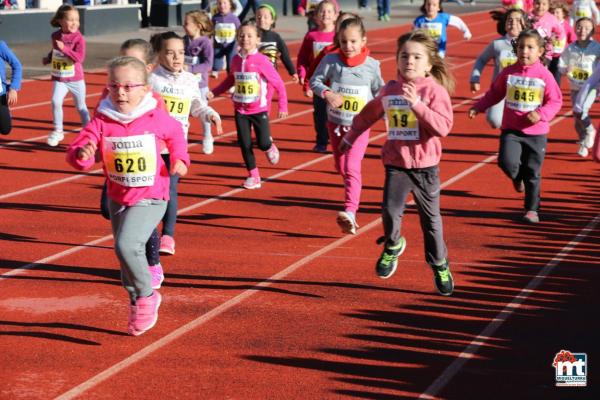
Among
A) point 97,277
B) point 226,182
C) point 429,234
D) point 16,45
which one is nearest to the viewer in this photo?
point 429,234

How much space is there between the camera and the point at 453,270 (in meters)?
9.21

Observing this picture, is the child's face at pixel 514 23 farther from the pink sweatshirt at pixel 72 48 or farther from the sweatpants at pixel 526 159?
the pink sweatshirt at pixel 72 48

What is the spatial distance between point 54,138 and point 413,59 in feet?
26.5

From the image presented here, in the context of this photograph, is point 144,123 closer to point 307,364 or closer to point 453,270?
point 307,364

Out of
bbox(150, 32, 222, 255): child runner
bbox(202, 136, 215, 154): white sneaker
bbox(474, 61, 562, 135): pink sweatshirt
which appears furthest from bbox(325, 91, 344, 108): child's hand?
bbox(202, 136, 215, 154): white sneaker

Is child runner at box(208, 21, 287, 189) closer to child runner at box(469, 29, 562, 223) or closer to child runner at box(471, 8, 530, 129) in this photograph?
child runner at box(471, 8, 530, 129)

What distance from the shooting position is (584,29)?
1469 cm

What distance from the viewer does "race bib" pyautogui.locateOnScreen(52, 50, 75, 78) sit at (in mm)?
15242

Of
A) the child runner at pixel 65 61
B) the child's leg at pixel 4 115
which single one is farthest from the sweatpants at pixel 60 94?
the child's leg at pixel 4 115

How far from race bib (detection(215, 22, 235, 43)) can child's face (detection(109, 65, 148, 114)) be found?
13.7m

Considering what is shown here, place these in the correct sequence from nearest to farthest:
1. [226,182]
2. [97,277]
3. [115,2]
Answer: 1. [97,277]
2. [226,182]
3. [115,2]

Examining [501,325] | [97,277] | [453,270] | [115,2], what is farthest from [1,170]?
[115,2]

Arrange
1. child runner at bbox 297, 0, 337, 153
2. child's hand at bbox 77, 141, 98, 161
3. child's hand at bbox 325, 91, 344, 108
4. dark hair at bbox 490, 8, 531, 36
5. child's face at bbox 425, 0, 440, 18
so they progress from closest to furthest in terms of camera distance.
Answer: child's hand at bbox 77, 141, 98, 161 → child's hand at bbox 325, 91, 344, 108 → dark hair at bbox 490, 8, 531, 36 → child runner at bbox 297, 0, 337, 153 → child's face at bbox 425, 0, 440, 18

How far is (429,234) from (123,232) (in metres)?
2.10
